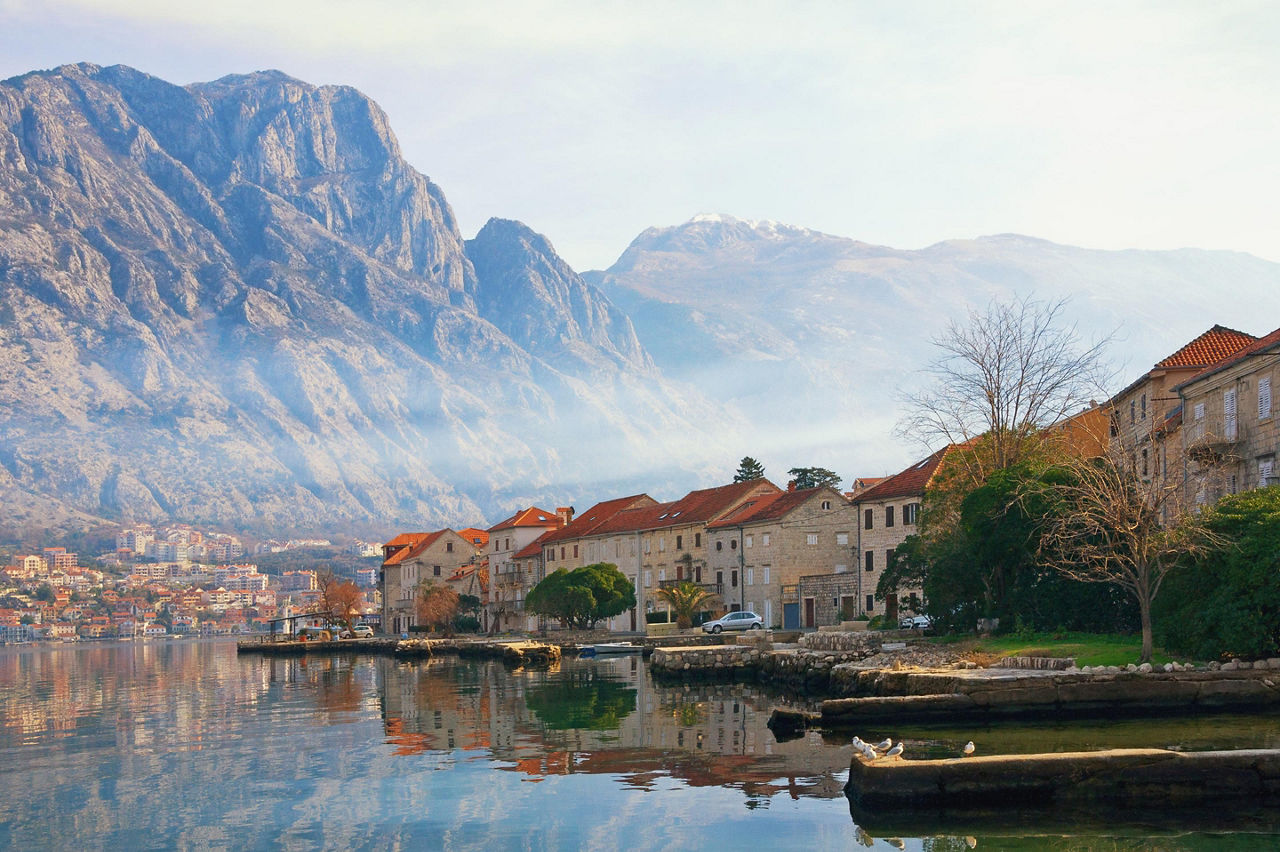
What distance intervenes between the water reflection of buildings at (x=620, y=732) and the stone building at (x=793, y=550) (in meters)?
26.9

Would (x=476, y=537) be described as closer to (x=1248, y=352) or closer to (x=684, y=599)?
(x=684, y=599)

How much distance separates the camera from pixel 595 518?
409 ft

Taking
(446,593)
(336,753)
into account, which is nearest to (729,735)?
(336,753)

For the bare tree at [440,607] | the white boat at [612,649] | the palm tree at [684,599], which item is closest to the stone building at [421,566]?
the bare tree at [440,607]

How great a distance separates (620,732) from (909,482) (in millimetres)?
48602

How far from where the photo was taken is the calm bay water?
70.0 ft

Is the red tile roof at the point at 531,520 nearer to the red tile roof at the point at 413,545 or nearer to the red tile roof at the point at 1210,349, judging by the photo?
the red tile roof at the point at 413,545

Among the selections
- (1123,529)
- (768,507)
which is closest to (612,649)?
(768,507)

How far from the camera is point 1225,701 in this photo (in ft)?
103

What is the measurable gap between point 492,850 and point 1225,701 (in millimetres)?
19990

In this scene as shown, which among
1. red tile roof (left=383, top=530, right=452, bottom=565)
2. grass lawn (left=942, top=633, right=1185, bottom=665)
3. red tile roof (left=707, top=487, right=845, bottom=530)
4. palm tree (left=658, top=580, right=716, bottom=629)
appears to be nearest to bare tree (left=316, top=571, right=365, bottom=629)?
red tile roof (left=383, top=530, right=452, bottom=565)

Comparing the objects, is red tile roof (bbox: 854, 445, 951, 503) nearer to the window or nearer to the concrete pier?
the window

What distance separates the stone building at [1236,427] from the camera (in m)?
45.7

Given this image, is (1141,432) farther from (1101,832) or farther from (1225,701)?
(1101,832)
